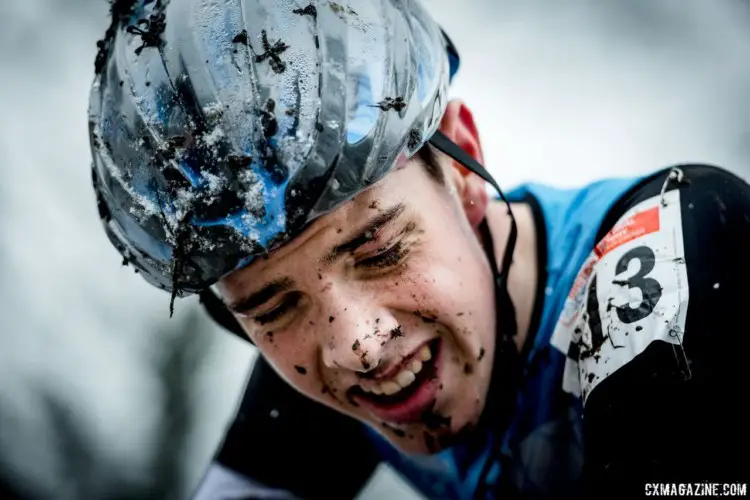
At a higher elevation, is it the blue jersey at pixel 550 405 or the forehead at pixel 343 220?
the forehead at pixel 343 220

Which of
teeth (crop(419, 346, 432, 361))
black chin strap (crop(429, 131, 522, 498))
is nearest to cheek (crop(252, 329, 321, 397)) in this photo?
teeth (crop(419, 346, 432, 361))

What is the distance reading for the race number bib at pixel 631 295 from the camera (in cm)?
113

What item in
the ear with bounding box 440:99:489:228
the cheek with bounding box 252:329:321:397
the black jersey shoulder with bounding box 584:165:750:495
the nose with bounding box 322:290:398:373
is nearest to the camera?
the black jersey shoulder with bounding box 584:165:750:495

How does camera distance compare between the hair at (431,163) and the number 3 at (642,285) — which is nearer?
the number 3 at (642,285)

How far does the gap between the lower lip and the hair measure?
33cm

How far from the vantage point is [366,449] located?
7.05 ft

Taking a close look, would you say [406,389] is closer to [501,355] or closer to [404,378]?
[404,378]

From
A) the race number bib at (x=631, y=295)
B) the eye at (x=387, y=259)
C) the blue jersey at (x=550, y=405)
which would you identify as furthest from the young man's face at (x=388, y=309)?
the race number bib at (x=631, y=295)

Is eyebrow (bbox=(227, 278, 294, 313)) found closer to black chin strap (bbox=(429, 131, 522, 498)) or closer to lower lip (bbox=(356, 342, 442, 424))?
lower lip (bbox=(356, 342, 442, 424))

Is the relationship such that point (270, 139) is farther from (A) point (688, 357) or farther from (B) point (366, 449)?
(B) point (366, 449)

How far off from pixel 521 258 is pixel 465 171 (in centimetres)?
25

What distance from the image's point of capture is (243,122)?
1163 mm

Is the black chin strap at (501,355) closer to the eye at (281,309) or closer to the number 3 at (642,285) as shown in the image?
the number 3 at (642,285)

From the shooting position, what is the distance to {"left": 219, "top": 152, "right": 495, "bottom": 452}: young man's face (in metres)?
1.27
